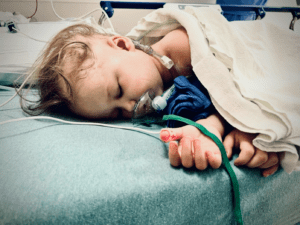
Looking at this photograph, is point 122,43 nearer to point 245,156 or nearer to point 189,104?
point 189,104

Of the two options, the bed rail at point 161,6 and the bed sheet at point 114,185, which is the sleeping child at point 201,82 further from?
the bed rail at point 161,6

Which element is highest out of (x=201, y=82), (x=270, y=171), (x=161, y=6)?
(x=161, y=6)

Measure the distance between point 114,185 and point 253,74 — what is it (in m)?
0.53

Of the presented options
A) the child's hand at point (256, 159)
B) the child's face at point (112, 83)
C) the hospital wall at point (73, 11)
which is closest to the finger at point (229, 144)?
the child's hand at point (256, 159)

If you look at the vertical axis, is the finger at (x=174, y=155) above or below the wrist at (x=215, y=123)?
above

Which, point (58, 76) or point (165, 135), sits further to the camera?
point (58, 76)

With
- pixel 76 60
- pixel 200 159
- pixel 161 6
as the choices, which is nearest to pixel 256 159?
pixel 200 159

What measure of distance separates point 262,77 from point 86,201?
583 mm

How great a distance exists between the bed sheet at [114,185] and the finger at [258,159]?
0.07 ft

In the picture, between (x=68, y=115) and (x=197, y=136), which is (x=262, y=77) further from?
(x=68, y=115)

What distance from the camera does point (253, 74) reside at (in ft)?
1.83

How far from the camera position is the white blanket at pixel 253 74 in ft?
1.30

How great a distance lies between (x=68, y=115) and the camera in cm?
67

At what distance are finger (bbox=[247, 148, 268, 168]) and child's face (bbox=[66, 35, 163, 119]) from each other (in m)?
0.42
